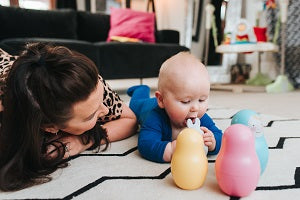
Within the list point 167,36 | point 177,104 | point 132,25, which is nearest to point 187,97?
point 177,104

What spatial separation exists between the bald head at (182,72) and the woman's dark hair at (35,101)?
175mm

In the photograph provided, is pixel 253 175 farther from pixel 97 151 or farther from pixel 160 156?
pixel 97 151

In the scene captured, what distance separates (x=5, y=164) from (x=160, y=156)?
325 millimetres

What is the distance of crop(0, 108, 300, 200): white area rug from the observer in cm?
53

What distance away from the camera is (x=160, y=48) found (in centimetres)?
230

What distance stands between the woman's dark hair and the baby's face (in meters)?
0.19

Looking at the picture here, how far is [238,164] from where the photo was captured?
490 millimetres

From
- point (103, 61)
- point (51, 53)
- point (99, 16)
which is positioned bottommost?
point (103, 61)

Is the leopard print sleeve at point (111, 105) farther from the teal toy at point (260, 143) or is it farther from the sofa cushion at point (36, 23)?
the sofa cushion at point (36, 23)

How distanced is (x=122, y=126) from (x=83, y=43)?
1.23m

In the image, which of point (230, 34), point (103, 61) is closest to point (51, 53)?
point (103, 61)

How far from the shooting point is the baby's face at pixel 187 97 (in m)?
0.67

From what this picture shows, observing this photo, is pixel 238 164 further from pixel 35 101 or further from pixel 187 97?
pixel 35 101

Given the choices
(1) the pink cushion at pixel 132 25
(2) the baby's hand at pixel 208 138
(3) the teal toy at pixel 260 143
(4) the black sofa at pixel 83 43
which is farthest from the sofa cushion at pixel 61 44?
(3) the teal toy at pixel 260 143
